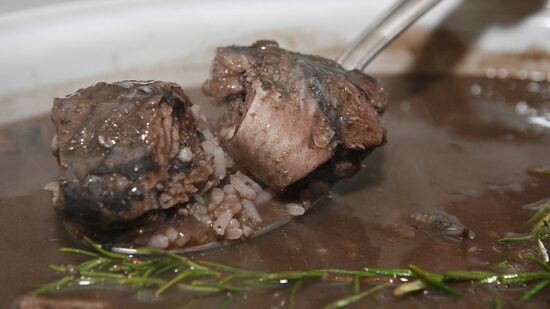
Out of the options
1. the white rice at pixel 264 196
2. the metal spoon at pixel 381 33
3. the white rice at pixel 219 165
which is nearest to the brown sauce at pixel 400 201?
the white rice at pixel 264 196

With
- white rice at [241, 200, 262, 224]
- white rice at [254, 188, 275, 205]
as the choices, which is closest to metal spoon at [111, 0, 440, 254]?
white rice at [254, 188, 275, 205]

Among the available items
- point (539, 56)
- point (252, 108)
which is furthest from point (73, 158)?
point (539, 56)

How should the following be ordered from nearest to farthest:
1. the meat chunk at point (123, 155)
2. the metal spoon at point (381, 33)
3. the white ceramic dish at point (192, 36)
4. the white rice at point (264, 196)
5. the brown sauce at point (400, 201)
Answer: the meat chunk at point (123, 155) < the brown sauce at point (400, 201) < the white rice at point (264, 196) < the metal spoon at point (381, 33) < the white ceramic dish at point (192, 36)

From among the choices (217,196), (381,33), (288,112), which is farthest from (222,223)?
(381,33)

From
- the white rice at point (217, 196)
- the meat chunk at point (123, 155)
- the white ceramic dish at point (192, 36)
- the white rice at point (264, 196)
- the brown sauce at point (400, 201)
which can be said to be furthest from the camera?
the white ceramic dish at point (192, 36)

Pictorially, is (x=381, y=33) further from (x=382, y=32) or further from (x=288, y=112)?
(x=288, y=112)

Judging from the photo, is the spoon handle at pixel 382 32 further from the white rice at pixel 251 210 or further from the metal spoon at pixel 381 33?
the white rice at pixel 251 210

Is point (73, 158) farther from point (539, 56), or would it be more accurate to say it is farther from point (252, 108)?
point (539, 56)
